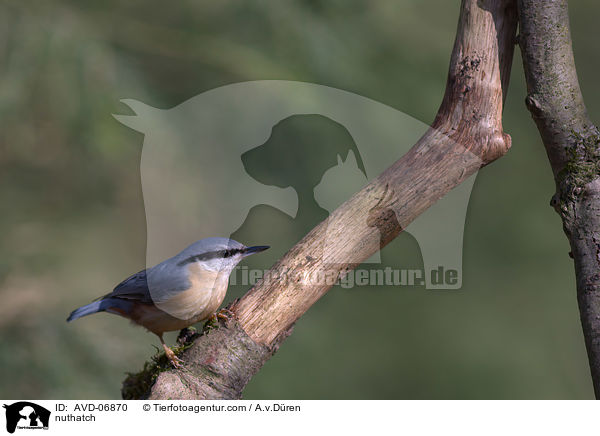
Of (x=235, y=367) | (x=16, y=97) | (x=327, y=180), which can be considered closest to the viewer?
(x=235, y=367)

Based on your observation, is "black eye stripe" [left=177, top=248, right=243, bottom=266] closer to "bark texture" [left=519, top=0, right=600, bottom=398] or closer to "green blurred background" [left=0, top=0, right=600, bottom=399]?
"green blurred background" [left=0, top=0, right=600, bottom=399]

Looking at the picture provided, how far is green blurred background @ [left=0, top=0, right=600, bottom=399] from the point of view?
2.22 m

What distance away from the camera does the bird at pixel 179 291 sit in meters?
1.68

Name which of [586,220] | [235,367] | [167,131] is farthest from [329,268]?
[167,131]

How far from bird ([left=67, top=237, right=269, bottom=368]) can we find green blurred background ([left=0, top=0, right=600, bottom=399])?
51 cm

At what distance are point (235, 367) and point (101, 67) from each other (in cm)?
137

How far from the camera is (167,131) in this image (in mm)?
2279

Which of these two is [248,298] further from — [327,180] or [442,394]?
[442,394]

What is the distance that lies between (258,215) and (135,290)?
93 cm

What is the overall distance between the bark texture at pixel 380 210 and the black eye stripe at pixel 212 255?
0.88 feet

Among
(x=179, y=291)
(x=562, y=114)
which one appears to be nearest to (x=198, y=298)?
(x=179, y=291)

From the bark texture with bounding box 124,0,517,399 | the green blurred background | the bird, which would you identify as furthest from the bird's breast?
the green blurred background

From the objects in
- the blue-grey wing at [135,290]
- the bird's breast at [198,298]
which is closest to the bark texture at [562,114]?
the bird's breast at [198,298]

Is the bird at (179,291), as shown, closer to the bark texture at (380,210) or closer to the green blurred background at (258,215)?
the bark texture at (380,210)
